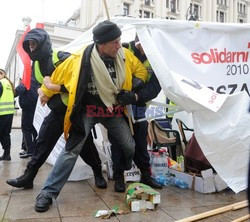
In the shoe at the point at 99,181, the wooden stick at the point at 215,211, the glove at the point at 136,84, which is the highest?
the glove at the point at 136,84

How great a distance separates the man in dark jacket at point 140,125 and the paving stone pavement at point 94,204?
0.73 feet

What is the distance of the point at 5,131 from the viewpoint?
256 inches

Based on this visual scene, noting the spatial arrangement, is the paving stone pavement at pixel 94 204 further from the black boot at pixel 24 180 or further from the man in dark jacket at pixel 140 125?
the man in dark jacket at pixel 140 125

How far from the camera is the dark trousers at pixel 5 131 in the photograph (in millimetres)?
6379

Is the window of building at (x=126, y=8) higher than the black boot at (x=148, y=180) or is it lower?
higher

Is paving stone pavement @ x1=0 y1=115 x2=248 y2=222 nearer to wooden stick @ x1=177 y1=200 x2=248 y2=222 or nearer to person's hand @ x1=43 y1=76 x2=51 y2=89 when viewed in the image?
wooden stick @ x1=177 y1=200 x2=248 y2=222

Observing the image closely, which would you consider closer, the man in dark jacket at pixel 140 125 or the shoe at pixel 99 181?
the man in dark jacket at pixel 140 125

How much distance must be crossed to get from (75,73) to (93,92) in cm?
32

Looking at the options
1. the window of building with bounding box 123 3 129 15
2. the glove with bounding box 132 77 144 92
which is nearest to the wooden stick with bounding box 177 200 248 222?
the glove with bounding box 132 77 144 92

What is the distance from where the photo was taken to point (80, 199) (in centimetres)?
375

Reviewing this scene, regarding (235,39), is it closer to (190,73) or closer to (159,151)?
(190,73)

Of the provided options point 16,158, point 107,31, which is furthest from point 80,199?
point 16,158

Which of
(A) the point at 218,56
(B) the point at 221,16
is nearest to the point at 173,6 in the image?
(B) the point at 221,16

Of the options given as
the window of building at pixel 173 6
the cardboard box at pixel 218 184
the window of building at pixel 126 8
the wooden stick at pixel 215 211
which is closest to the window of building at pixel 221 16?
the window of building at pixel 173 6
